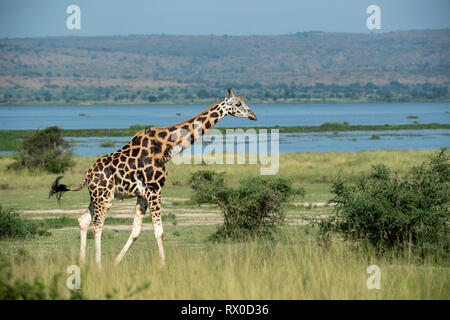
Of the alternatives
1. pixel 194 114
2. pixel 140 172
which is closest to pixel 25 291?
pixel 140 172

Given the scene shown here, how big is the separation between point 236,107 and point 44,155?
27.7m

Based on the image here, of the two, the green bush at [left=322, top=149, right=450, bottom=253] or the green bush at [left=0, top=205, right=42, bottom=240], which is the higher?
the green bush at [left=322, top=149, right=450, bottom=253]

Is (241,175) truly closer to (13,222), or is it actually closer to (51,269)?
(13,222)

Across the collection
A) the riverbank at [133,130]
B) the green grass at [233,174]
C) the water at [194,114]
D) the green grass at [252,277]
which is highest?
the green grass at [252,277]

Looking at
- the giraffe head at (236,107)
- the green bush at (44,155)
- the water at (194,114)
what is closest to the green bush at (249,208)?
the giraffe head at (236,107)

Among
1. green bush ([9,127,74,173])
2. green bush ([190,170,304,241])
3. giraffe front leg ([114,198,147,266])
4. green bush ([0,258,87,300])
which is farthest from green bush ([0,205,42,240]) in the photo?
green bush ([9,127,74,173])

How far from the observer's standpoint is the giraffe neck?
11.3 metres

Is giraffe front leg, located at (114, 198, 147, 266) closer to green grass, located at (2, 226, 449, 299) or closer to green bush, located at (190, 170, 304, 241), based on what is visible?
A: green grass, located at (2, 226, 449, 299)

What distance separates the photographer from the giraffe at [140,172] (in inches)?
426

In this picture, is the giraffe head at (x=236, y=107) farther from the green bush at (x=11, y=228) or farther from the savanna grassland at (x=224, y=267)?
the green bush at (x=11, y=228)

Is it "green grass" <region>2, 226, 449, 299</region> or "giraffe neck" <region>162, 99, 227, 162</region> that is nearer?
"green grass" <region>2, 226, 449, 299</region>

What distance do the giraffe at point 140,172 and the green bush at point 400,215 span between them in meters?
3.36

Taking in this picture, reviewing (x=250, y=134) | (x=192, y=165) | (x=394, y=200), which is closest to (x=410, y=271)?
(x=394, y=200)
